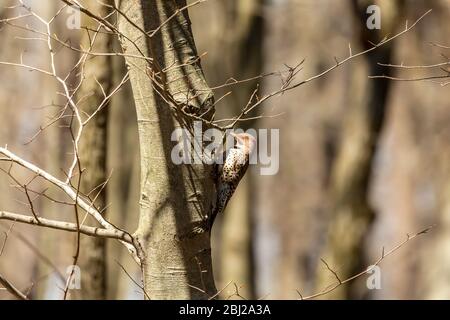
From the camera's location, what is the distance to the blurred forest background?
385 inches

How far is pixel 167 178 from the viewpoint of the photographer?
4562mm

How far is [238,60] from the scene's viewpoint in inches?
491

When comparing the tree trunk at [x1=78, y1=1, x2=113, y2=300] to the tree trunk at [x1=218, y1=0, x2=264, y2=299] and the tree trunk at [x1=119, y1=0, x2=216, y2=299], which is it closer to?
the tree trunk at [x1=119, y1=0, x2=216, y2=299]

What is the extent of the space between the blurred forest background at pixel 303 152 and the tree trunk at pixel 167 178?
0.89 feet

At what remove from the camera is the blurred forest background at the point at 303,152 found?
→ 32.1 feet

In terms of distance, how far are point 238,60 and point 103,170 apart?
5.79 metres

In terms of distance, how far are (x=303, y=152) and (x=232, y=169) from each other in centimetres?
2051

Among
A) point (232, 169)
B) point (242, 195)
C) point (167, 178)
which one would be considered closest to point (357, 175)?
point (242, 195)

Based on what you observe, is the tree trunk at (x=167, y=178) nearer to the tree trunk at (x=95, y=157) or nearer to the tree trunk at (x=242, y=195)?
the tree trunk at (x=95, y=157)

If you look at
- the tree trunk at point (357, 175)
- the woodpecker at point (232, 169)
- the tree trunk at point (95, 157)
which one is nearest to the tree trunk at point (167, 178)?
the woodpecker at point (232, 169)

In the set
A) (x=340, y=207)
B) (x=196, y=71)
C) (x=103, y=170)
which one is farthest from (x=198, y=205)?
(x=340, y=207)

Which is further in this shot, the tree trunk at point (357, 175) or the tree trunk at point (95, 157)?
the tree trunk at point (357, 175)

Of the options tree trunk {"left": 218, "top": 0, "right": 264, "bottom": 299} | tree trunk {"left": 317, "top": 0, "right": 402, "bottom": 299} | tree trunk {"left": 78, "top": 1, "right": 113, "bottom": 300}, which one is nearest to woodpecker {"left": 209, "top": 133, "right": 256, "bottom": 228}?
tree trunk {"left": 78, "top": 1, "right": 113, "bottom": 300}

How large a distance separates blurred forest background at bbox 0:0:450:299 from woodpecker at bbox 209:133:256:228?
502 mm
